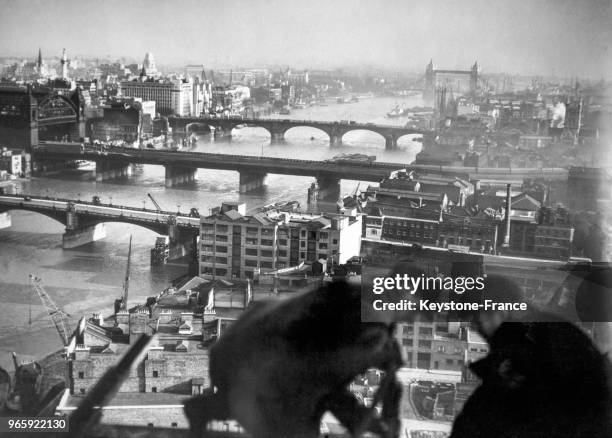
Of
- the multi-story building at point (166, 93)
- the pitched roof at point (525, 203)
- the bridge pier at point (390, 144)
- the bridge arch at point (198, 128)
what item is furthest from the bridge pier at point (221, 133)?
the pitched roof at point (525, 203)

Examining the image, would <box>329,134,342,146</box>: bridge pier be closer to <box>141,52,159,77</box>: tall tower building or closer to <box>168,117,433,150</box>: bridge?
<box>168,117,433,150</box>: bridge

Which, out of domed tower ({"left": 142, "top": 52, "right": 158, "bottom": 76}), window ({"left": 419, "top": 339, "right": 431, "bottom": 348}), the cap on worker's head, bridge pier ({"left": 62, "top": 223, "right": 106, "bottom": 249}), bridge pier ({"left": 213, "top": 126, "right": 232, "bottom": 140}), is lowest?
bridge pier ({"left": 62, "top": 223, "right": 106, "bottom": 249})

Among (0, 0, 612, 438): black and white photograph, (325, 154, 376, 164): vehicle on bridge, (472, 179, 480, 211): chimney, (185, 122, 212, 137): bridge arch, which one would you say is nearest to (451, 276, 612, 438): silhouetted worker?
(0, 0, 612, 438): black and white photograph

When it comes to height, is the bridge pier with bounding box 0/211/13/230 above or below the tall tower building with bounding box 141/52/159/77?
below

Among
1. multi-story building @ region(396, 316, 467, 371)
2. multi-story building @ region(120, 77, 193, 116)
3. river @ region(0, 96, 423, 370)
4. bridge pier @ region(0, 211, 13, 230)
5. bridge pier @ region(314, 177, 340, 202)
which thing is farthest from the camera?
multi-story building @ region(120, 77, 193, 116)

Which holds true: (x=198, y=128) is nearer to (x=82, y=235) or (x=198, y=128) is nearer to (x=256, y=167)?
(x=256, y=167)

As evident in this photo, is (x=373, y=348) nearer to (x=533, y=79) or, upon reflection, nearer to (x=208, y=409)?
(x=208, y=409)
